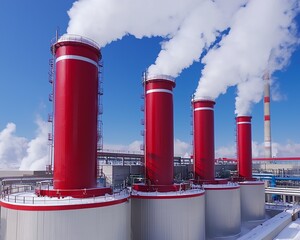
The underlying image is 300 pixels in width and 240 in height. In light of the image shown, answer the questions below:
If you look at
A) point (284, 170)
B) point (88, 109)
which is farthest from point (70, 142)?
point (284, 170)

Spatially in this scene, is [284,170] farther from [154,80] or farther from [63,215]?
[63,215]

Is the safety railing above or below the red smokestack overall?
below

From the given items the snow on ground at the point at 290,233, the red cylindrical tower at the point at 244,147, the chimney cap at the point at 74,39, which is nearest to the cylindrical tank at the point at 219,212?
the snow on ground at the point at 290,233

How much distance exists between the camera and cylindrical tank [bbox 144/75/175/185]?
19.2 m

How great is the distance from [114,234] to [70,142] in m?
4.72

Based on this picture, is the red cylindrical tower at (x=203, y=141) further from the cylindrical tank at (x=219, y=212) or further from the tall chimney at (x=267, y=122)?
the tall chimney at (x=267, y=122)

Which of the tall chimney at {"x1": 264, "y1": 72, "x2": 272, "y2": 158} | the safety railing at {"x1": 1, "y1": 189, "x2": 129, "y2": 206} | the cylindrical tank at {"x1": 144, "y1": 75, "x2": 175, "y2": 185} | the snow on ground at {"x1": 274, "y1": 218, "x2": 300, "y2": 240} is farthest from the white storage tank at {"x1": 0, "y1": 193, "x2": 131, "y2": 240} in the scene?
the tall chimney at {"x1": 264, "y1": 72, "x2": 272, "y2": 158}

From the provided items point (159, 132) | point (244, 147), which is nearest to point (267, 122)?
point (244, 147)

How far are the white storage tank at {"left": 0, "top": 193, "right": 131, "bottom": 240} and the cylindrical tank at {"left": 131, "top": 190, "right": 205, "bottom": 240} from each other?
4250 mm

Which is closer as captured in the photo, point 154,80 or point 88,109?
point 88,109

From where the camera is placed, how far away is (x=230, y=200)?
81.1 feet

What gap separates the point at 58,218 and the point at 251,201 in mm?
23560

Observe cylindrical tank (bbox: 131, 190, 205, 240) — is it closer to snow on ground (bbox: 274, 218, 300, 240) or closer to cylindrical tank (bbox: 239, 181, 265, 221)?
snow on ground (bbox: 274, 218, 300, 240)

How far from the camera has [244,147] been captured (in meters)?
32.7
